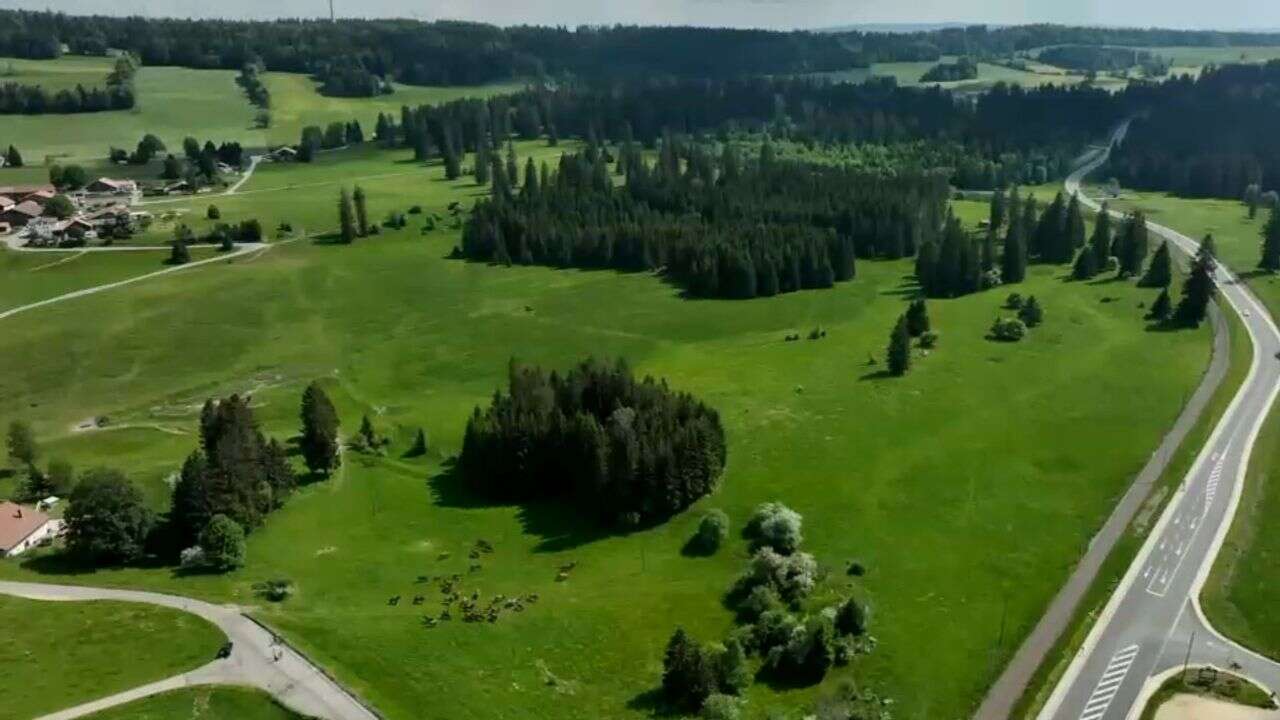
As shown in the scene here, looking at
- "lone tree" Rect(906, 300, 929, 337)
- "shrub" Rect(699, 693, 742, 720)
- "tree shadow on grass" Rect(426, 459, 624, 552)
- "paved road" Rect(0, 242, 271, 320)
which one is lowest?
"tree shadow on grass" Rect(426, 459, 624, 552)

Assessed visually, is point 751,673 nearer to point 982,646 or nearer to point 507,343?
point 982,646

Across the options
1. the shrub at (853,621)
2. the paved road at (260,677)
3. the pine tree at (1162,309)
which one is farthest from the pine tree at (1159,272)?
the paved road at (260,677)

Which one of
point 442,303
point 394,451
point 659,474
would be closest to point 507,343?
point 442,303

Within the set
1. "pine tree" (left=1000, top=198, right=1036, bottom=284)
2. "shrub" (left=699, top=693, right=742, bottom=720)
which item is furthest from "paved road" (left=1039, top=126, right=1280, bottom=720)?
"pine tree" (left=1000, top=198, right=1036, bottom=284)

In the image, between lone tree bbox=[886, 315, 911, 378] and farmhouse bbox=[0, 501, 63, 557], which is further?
lone tree bbox=[886, 315, 911, 378]

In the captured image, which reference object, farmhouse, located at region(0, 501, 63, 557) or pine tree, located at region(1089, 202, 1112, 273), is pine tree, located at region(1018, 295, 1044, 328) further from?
farmhouse, located at region(0, 501, 63, 557)

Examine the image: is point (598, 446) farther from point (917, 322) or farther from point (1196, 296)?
point (1196, 296)
